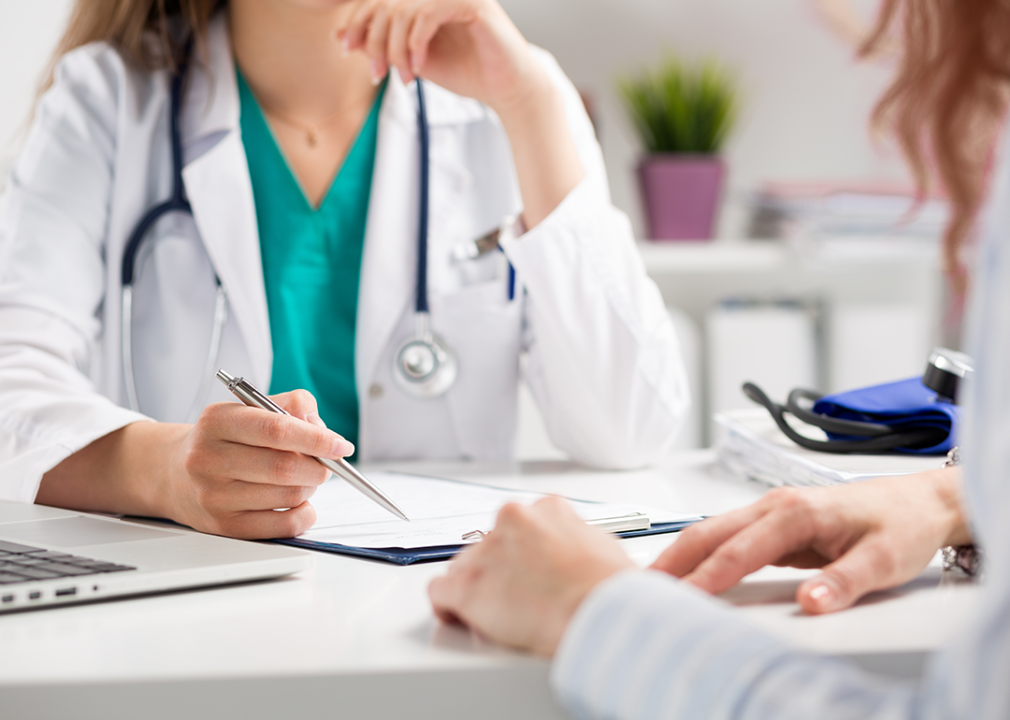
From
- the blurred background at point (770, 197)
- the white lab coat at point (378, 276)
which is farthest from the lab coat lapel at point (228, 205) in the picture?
the blurred background at point (770, 197)

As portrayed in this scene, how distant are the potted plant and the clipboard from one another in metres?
1.26

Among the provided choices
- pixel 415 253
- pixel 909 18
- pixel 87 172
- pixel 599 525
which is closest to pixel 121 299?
pixel 87 172

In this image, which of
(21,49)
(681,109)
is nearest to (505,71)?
(681,109)

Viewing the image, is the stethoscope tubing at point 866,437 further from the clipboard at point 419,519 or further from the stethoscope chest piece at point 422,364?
the stethoscope chest piece at point 422,364

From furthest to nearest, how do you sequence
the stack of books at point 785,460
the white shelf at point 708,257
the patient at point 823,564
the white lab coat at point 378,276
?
1. the white shelf at point 708,257
2. the white lab coat at point 378,276
3. the stack of books at point 785,460
4. the patient at point 823,564

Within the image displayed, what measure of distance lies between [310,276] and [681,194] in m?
1.02

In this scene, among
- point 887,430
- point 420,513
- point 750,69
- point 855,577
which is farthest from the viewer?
point 750,69

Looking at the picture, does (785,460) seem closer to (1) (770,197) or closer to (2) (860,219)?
(2) (860,219)

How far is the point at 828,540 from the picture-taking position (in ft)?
1.65

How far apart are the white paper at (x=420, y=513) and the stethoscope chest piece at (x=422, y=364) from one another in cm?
27

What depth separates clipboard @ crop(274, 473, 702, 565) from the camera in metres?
0.60

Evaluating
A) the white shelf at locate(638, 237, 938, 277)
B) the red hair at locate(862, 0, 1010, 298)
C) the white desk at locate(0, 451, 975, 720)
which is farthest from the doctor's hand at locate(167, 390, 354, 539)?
the white shelf at locate(638, 237, 938, 277)

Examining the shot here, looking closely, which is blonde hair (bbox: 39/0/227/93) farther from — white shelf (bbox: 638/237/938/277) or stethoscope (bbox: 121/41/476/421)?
white shelf (bbox: 638/237/938/277)

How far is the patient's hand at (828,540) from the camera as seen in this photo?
0.48 meters
